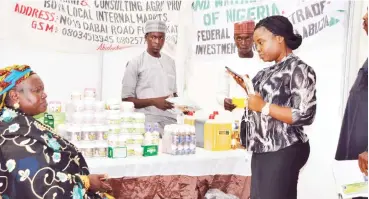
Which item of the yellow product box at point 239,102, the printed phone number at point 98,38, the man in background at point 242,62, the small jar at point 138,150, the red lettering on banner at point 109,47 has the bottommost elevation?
the small jar at point 138,150

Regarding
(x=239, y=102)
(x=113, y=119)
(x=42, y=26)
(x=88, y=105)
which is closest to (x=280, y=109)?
(x=239, y=102)

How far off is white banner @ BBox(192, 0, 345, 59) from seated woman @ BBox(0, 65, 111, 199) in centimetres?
151

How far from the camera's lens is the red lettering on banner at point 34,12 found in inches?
146

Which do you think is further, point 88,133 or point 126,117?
point 126,117

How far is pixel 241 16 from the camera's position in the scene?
3.24 m

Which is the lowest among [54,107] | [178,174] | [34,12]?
[178,174]

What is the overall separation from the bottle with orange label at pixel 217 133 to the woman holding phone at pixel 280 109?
1.94 ft

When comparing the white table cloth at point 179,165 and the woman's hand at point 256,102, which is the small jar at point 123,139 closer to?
the white table cloth at point 179,165

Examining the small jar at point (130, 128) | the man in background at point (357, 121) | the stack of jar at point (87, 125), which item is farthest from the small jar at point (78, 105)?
the man in background at point (357, 121)

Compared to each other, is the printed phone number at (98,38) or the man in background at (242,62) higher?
the printed phone number at (98,38)

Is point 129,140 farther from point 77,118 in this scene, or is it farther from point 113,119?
point 77,118

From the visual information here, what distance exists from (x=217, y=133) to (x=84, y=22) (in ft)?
5.44

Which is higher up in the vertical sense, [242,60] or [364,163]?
Result: [242,60]

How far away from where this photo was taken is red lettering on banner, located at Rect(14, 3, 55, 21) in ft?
12.2
